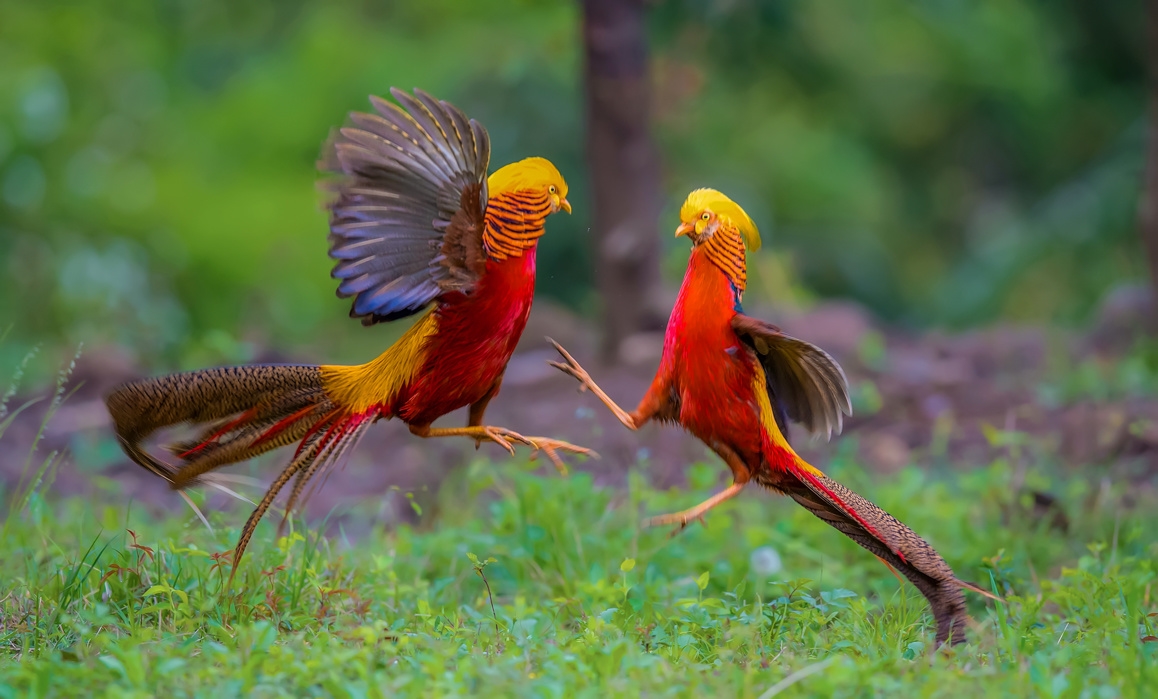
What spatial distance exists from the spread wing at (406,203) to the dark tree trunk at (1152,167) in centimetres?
534

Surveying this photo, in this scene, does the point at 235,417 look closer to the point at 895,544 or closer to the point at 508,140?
the point at 895,544

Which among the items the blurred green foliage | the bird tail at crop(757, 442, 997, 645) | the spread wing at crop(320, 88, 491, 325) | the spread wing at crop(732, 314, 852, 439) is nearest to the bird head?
the spread wing at crop(320, 88, 491, 325)

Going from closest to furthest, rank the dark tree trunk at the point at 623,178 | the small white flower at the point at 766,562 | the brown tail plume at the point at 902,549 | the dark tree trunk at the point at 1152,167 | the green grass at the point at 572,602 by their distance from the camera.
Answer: the green grass at the point at 572,602 → the brown tail plume at the point at 902,549 → the small white flower at the point at 766,562 → the dark tree trunk at the point at 623,178 → the dark tree trunk at the point at 1152,167

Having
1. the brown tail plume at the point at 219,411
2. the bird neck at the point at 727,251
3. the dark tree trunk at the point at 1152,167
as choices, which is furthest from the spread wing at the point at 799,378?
the dark tree trunk at the point at 1152,167

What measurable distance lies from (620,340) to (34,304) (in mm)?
5211

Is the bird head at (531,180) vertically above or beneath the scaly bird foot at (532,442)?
above

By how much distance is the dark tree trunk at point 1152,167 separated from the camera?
686 centimetres

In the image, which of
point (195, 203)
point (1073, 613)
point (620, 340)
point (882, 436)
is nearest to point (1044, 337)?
point (882, 436)

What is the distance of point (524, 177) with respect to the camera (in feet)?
11.2

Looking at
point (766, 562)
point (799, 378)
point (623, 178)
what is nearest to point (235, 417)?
point (799, 378)

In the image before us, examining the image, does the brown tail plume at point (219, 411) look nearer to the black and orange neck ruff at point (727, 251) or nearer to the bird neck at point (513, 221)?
the bird neck at point (513, 221)

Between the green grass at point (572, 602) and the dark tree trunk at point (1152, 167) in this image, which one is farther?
the dark tree trunk at point (1152, 167)

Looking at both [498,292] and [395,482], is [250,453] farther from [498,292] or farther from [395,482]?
[395,482]

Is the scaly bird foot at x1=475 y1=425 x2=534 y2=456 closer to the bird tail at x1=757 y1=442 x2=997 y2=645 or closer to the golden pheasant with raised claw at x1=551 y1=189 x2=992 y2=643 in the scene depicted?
the golden pheasant with raised claw at x1=551 y1=189 x2=992 y2=643
